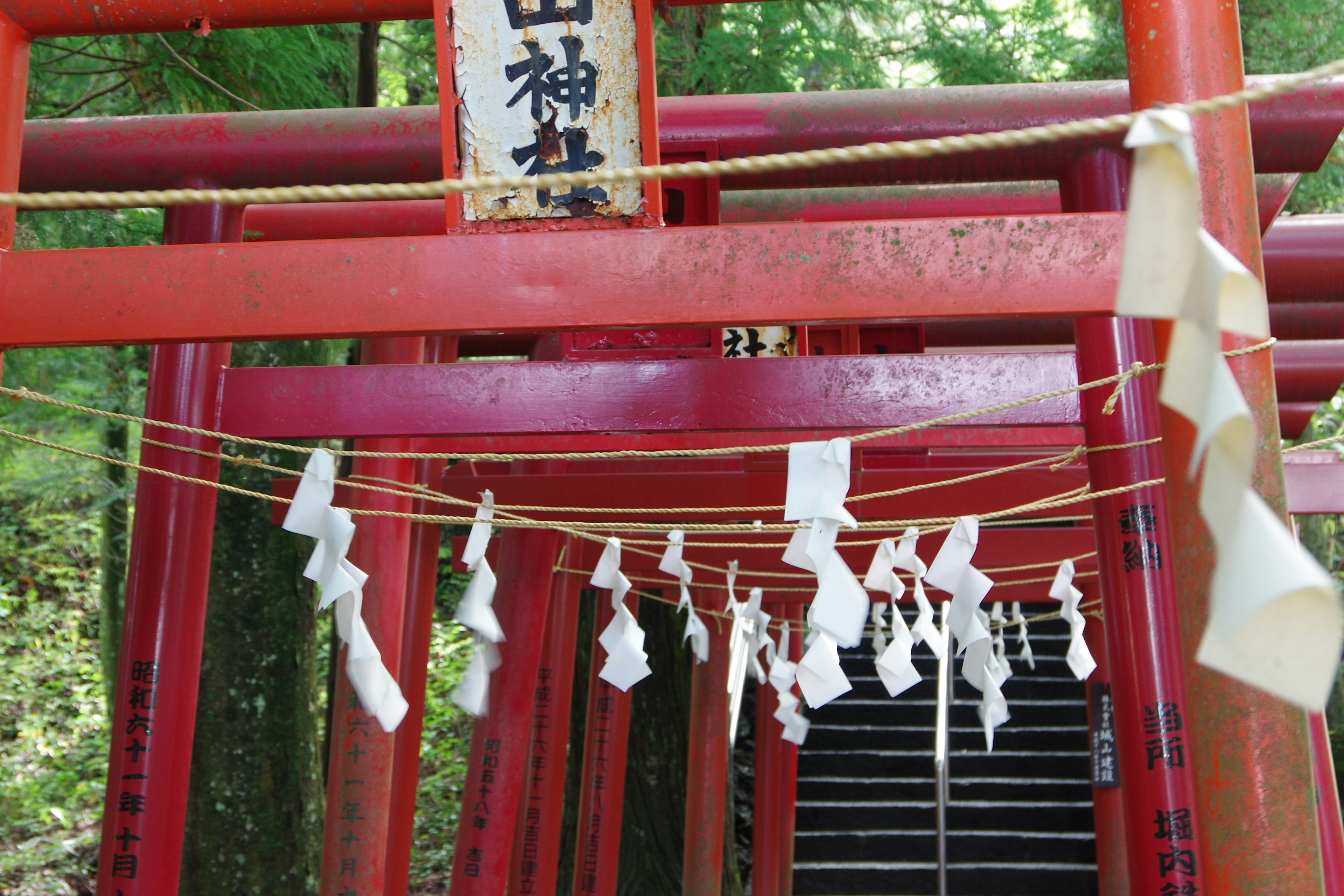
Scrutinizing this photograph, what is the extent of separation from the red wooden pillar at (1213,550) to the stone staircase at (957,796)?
776 centimetres

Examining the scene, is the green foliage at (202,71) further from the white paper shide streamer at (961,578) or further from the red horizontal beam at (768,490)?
the white paper shide streamer at (961,578)

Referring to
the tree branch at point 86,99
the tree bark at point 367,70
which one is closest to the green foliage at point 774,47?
the tree bark at point 367,70

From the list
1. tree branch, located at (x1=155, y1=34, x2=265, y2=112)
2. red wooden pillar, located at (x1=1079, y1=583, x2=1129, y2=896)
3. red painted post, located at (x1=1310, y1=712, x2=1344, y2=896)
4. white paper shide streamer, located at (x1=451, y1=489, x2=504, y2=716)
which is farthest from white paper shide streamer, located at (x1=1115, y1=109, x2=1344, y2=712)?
red wooden pillar, located at (x1=1079, y1=583, x2=1129, y2=896)

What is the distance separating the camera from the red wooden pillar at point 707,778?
9117mm

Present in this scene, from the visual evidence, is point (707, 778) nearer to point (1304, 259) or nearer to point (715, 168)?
point (1304, 259)

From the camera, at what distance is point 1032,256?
245cm

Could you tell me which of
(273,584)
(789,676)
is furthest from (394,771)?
(789,676)

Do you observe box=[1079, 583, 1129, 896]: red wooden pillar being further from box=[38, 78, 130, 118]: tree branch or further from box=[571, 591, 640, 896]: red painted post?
box=[38, 78, 130, 118]: tree branch

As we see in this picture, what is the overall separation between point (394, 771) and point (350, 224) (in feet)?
10.9

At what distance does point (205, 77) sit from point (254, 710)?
3553mm

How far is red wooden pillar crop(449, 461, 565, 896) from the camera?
6070 mm

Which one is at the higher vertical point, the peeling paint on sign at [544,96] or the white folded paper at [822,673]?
the peeling paint on sign at [544,96]

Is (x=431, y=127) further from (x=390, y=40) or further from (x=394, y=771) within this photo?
(x=390, y=40)

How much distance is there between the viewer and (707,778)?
9.19 m
